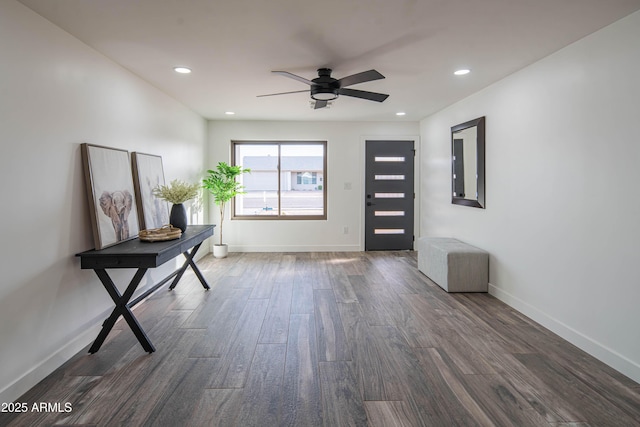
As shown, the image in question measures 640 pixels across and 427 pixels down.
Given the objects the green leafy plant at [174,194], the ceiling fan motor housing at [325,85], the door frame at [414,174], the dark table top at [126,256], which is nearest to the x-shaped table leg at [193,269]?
the green leafy plant at [174,194]

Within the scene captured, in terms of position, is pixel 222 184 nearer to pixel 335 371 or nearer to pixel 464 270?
pixel 464 270

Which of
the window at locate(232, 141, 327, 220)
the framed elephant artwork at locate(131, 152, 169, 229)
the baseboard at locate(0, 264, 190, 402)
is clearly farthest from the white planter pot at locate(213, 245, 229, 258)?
the baseboard at locate(0, 264, 190, 402)

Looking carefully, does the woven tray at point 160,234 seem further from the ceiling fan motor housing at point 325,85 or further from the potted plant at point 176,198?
the ceiling fan motor housing at point 325,85

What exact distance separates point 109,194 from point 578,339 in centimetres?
403

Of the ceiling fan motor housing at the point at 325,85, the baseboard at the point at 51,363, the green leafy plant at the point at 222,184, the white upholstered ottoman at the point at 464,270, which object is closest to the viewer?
the baseboard at the point at 51,363

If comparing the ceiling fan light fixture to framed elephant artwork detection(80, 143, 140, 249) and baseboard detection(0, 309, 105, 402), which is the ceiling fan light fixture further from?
baseboard detection(0, 309, 105, 402)

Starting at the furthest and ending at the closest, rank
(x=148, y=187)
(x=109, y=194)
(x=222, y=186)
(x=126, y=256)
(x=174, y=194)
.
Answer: (x=222, y=186) < (x=148, y=187) < (x=174, y=194) < (x=109, y=194) < (x=126, y=256)

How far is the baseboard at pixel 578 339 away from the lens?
220cm

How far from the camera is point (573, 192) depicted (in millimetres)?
2682

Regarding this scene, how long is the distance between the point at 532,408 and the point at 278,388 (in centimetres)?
148

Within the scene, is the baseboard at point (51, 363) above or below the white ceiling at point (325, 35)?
below

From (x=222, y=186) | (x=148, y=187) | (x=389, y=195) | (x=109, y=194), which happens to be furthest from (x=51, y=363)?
(x=389, y=195)

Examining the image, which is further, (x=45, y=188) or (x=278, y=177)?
(x=278, y=177)

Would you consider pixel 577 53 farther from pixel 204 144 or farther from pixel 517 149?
pixel 204 144
